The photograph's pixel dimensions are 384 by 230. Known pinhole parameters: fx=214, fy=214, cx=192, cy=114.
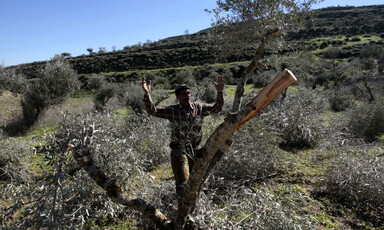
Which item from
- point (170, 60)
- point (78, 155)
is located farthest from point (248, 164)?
point (170, 60)

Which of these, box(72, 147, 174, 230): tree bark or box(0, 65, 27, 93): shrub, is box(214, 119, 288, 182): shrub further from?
box(0, 65, 27, 93): shrub

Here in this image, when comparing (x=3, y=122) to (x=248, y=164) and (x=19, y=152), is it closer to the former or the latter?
(x=19, y=152)

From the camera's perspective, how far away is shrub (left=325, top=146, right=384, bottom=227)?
4113mm

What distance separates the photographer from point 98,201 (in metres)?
4.25

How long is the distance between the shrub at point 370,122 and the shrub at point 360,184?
4.32m

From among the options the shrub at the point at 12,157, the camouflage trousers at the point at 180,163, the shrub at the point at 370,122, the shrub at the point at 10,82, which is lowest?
the shrub at the point at 370,122

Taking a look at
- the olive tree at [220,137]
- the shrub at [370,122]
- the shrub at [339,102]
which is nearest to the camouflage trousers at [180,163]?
the olive tree at [220,137]

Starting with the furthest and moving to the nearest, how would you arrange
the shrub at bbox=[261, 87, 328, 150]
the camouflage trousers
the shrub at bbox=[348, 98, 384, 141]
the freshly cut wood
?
the shrub at bbox=[348, 98, 384, 141] → the shrub at bbox=[261, 87, 328, 150] → the camouflage trousers → the freshly cut wood

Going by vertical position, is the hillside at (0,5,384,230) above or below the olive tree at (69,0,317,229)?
below

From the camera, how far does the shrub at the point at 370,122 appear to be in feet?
27.1

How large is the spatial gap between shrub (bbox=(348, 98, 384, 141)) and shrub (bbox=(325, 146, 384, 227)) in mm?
4323

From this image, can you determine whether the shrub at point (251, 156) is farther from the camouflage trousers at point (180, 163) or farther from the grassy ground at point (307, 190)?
the camouflage trousers at point (180, 163)

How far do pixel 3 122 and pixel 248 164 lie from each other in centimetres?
1365

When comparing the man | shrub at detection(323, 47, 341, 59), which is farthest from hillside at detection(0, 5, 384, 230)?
shrub at detection(323, 47, 341, 59)
